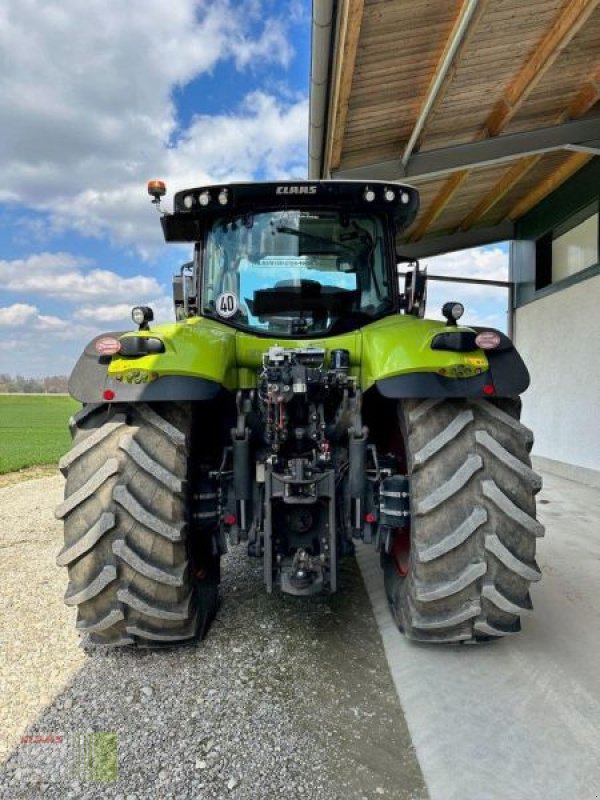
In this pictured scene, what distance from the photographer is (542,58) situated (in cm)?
529

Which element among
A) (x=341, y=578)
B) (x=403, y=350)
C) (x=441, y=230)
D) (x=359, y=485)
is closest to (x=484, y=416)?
(x=403, y=350)

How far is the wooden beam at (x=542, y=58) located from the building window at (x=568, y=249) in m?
2.40

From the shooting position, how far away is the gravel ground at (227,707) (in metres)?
1.85

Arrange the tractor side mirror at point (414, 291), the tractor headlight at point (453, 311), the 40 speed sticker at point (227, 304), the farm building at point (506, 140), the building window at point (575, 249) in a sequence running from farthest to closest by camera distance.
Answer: the building window at point (575, 249) < the farm building at point (506, 140) < the tractor side mirror at point (414, 291) < the 40 speed sticker at point (227, 304) < the tractor headlight at point (453, 311)

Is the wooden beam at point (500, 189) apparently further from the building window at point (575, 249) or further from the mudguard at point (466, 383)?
the mudguard at point (466, 383)

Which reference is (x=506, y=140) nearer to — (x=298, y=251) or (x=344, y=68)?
(x=344, y=68)

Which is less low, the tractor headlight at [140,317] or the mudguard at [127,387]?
the tractor headlight at [140,317]

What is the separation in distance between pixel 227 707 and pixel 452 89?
562cm

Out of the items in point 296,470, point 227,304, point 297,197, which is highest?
point 297,197

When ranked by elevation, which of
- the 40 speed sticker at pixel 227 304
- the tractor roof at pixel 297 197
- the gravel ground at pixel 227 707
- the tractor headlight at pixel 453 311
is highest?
the tractor roof at pixel 297 197

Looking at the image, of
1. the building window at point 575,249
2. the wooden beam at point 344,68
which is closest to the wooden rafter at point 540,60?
the wooden beam at point 344,68

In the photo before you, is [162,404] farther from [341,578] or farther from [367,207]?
[341,578]

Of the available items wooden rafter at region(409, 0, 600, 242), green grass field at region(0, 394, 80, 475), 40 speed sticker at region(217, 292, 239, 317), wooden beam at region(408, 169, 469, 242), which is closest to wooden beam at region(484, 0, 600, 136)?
wooden rafter at region(409, 0, 600, 242)

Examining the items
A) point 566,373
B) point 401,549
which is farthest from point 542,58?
point 401,549
